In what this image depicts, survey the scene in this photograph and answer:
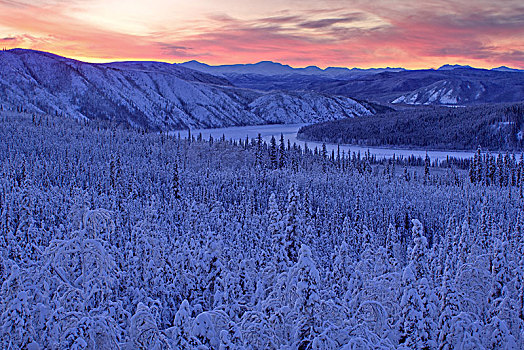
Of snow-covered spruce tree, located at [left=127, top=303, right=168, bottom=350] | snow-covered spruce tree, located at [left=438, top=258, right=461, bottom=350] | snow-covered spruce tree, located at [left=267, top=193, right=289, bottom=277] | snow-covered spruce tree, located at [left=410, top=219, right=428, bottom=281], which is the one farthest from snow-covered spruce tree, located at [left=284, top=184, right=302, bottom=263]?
snow-covered spruce tree, located at [left=127, top=303, right=168, bottom=350]

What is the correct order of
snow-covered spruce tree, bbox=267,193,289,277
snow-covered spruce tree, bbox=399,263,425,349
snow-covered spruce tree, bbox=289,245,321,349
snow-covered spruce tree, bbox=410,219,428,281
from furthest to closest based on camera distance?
1. snow-covered spruce tree, bbox=267,193,289,277
2. snow-covered spruce tree, bbox=410,219,428,281
3. snow-covered spruce tree, bbox=399,263,425,349
4. snow-covered spruce tree, bbox=289,245,321,349

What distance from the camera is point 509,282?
1530 cm

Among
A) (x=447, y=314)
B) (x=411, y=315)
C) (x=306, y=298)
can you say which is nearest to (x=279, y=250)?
(x=411, y=315)

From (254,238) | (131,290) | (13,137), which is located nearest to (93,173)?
(13,137)

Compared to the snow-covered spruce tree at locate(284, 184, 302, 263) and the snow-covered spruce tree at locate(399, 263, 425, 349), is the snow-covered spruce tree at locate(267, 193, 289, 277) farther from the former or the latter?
the snow-covered spruce tree at locate(399, 263, 425, 349)

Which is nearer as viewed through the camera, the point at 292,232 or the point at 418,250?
the point at 418,250

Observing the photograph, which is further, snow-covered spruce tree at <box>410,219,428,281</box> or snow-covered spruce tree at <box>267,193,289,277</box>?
snow-covered spruce tree at <box>267,193,289,277</box>

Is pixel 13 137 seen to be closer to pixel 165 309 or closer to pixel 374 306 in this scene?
pixel 165 309

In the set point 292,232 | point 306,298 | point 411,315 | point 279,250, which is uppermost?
point 306,298

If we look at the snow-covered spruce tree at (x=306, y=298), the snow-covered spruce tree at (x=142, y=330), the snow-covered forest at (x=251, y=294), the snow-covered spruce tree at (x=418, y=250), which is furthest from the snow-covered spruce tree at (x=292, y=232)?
the snow-covered spruce tree at (x=142, y=330)

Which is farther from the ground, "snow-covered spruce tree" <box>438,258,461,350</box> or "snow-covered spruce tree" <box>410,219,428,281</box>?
"snow-covered spruce tree" <box>410,219,428,281</box>

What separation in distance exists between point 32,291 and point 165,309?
7.51 metres

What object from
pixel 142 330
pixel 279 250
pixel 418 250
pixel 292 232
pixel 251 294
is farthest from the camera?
pixel 251 294

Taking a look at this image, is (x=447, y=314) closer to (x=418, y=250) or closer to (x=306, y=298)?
(x=418, y=250)
